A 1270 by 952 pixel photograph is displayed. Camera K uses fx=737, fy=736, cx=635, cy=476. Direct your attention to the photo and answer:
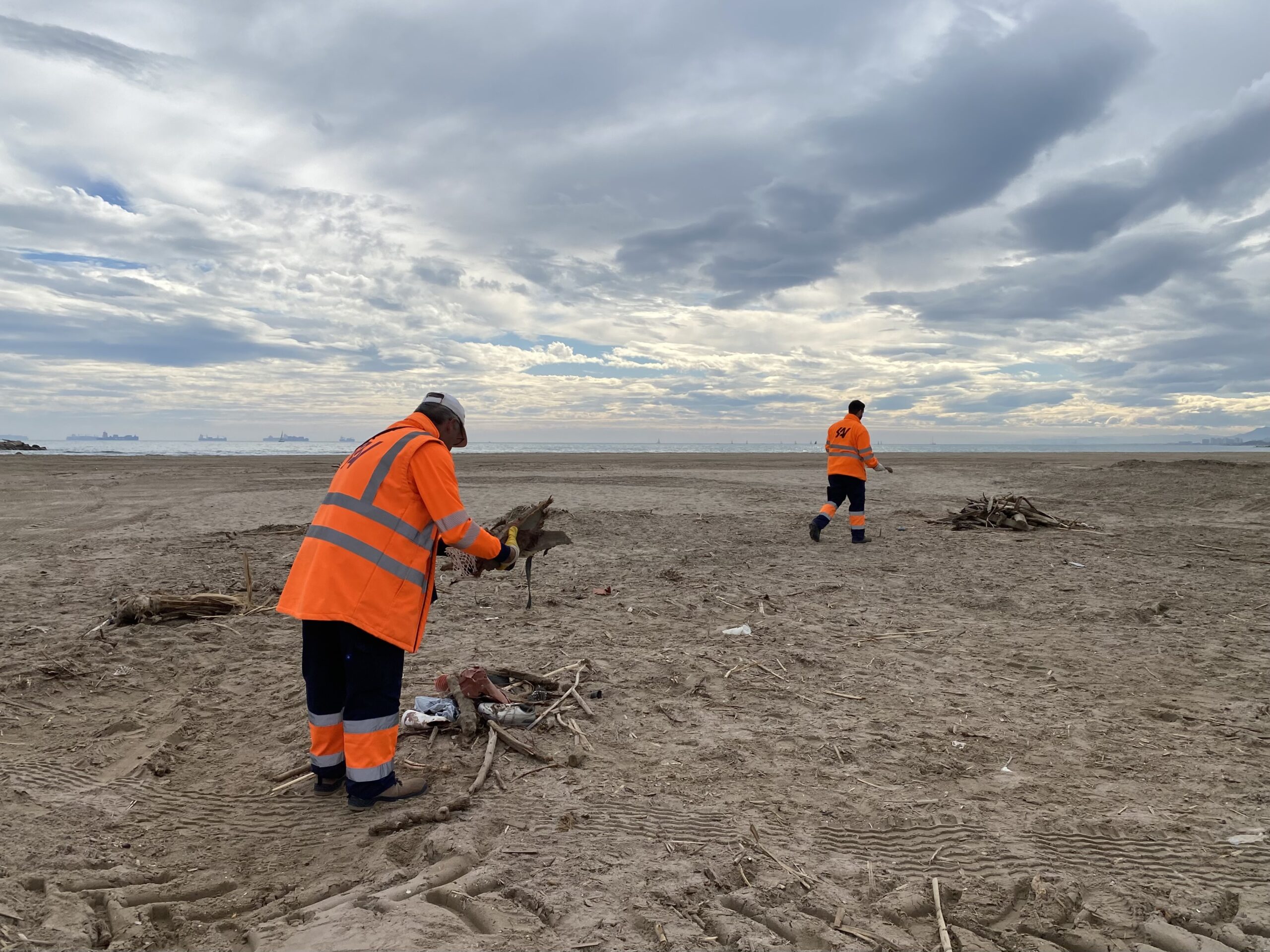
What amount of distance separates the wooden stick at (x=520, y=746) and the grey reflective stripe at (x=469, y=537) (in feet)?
4.11

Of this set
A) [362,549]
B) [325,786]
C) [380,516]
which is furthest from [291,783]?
[380,516]

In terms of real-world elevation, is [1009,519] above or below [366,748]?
above

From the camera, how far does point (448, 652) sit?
6.43 m

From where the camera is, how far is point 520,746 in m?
4.34

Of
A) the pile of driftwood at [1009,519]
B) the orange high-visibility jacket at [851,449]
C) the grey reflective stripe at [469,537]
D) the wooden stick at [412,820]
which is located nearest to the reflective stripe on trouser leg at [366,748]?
the wooden stick at [412,820]

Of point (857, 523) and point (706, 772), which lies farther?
point (857, 523)

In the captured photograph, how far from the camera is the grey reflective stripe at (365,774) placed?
12.3ft

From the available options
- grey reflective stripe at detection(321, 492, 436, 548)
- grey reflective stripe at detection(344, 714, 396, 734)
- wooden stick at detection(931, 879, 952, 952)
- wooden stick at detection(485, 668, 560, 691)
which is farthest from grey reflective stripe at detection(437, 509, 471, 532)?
wooden stick at detection(931, 879, 952, 952)

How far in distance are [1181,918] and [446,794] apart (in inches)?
128

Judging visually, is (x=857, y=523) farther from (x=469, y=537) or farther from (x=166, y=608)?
(x=166, y=608)

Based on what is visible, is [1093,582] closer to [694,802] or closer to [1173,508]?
[694,802]

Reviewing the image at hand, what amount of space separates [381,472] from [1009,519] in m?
12.4

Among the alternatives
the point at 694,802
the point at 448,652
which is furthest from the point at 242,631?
the point at 694,802

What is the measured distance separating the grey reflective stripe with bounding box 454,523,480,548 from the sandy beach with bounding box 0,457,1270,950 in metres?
1.30
